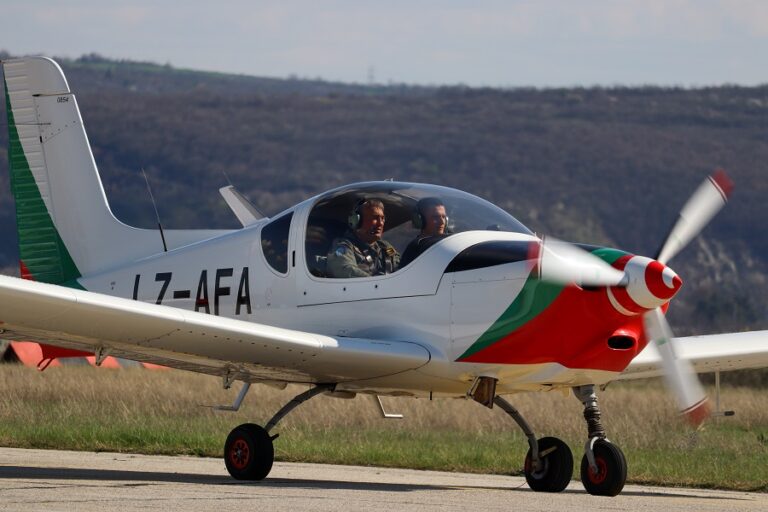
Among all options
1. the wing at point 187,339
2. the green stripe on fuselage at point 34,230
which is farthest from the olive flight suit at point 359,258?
the green stripe on fuselage at point 34,230

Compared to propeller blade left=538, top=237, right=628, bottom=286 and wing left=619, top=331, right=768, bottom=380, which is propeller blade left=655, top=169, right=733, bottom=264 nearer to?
propeller blade left=538, top=237, right=628, bottom=286

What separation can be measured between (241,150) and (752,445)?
3574 inches

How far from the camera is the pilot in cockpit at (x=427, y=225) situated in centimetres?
1129

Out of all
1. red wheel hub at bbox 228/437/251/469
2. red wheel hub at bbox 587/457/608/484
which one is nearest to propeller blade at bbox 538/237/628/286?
red wheel hub at bbox 587/457/608/484

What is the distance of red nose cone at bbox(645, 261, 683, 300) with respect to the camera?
10.0m

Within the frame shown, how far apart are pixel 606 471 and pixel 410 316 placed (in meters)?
1.96

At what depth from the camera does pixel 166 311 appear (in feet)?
33.6

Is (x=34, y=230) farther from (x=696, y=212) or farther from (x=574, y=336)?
(x=696, y=212)

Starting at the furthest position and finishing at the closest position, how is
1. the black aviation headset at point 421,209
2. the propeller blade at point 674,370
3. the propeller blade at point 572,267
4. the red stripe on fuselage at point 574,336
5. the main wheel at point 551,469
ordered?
1. the main wheel at point 551,469
2. the black aviation headset at point 421,209
3. the red stripe on fuselage at point 574,336
4. the propeller blade at point 572,267
5. the propeller blade at point 674,370

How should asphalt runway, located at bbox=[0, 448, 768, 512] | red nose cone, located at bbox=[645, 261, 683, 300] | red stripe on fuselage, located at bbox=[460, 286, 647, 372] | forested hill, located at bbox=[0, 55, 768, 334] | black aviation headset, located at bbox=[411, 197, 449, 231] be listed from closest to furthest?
asphalt runway, located at bbox=[0, 448, 768, 512] → red nose cone, located at bbox=[645, 261, 683, 300] → red stripe on fuselage, located at bbox=[460, 286, 647, 372] → black aviation headset, located at bbox=[411, 197, 449, 231] → forested hill, located at bbox=[0, 55, 768, 334]

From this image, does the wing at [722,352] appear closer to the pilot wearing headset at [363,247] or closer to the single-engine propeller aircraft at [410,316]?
the single-engine propeller aircraft at [410,316]

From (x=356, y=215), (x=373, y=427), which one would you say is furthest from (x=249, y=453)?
(x=373, y=427)

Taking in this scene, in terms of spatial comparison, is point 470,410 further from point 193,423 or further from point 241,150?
point 241,150

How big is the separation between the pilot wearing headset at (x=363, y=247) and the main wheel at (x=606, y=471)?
2286mm
